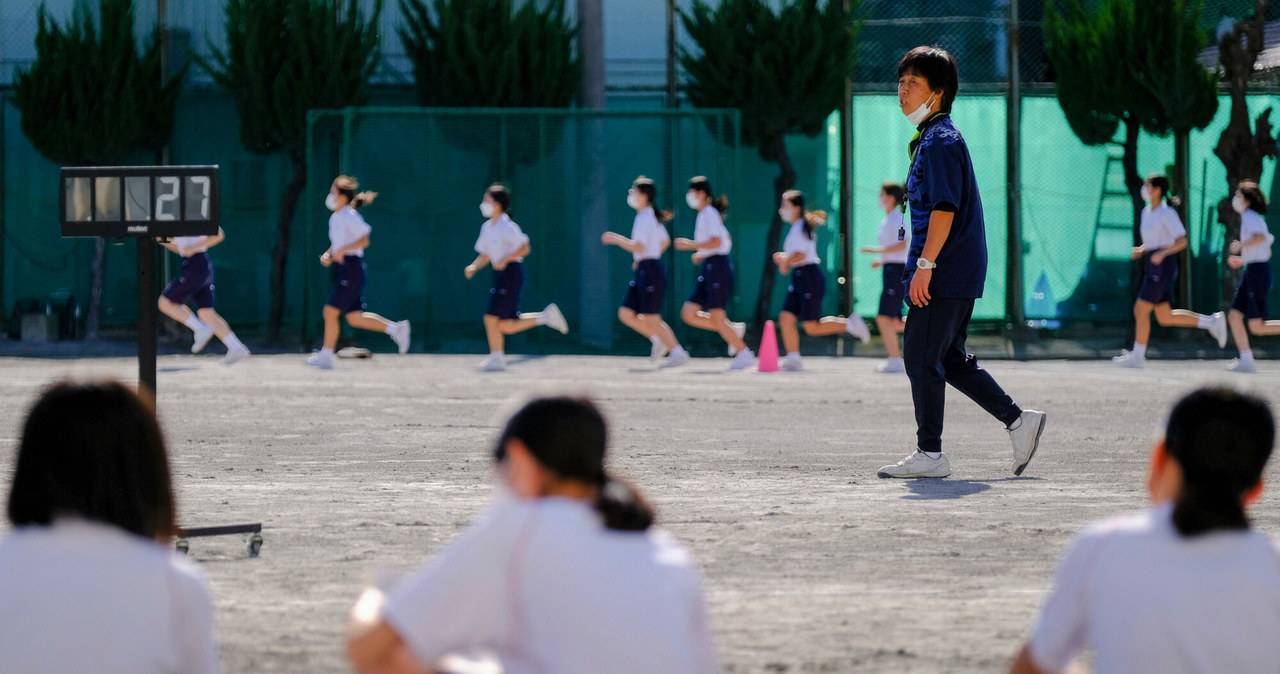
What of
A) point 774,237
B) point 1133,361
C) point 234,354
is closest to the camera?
point 234,354

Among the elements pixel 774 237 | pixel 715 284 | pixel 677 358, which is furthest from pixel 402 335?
pixel 774 237

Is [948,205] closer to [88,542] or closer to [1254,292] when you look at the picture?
[88,542]

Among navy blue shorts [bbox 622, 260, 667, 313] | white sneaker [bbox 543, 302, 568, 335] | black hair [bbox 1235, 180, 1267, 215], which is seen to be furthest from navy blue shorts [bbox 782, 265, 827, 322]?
black hair [bbox 1235, 180, 1267, 215]

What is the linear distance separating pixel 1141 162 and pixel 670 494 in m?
16.1

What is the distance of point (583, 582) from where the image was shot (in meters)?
2.57

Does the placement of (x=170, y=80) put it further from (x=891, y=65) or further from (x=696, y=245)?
(x=891, y=65)

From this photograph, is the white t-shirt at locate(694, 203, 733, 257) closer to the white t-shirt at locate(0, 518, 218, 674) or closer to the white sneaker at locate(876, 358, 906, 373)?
the white sneaker at locate(876, 358, 906, 373)

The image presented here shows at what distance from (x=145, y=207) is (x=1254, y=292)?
41.3 ft

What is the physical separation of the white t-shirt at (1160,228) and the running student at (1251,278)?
0.67 metres

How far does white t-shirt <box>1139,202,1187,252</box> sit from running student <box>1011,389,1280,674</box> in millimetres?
14708

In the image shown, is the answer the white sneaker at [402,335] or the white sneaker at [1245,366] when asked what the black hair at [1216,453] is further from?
the white sneaker at [402,335]

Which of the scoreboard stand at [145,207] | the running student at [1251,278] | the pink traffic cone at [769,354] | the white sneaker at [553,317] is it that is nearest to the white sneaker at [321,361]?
the white sneaker at [553,317]

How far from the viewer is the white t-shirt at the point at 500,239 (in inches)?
659

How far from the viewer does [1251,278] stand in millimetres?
16234
